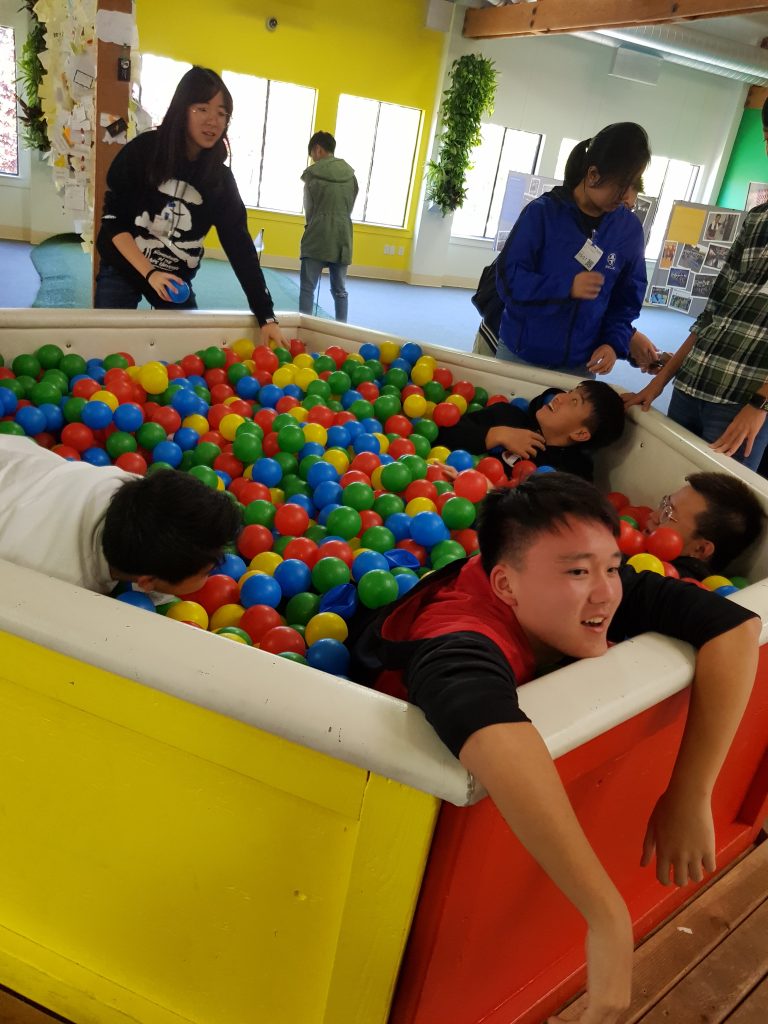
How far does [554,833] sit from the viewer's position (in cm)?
74

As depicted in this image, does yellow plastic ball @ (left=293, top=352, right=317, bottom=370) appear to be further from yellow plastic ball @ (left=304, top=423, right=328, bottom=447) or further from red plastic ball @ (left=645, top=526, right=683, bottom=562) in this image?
red plastic ball @ (left=645, top=526, right=683, bottom=562)

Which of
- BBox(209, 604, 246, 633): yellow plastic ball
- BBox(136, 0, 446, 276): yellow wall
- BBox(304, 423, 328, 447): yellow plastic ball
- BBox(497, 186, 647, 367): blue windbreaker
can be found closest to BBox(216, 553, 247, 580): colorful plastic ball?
BBox(209, 604, 246, 633): yellow plastic ball

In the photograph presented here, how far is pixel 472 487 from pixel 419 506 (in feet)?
0.64

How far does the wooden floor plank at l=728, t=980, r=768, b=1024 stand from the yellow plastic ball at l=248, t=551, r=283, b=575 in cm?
115

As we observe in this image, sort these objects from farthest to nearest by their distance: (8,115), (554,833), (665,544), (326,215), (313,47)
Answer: (313,47) → (8,115) → (326,215) → (665,544) → (554,833)

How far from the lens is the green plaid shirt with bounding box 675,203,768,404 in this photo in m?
1.96

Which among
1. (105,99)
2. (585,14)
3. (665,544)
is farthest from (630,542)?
(585,14)

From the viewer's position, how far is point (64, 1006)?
1.10m

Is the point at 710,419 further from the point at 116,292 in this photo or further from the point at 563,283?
the point at 116,292

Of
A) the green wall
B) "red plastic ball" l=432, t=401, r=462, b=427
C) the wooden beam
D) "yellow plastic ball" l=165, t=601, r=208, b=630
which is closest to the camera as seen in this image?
"yellow plastic ball" l=165, t=601, r=208, b=630

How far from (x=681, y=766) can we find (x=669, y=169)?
11605 millimetres

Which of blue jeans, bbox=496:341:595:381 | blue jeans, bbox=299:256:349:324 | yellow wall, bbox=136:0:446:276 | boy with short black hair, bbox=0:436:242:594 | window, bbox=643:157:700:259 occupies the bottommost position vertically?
blue jeans, bbox=299:256:349:324

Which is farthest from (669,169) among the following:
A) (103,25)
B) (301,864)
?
(301,864)

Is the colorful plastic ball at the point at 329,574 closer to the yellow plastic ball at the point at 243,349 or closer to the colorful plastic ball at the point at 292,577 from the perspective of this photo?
the colorful plastic ball at the point at 292,577
